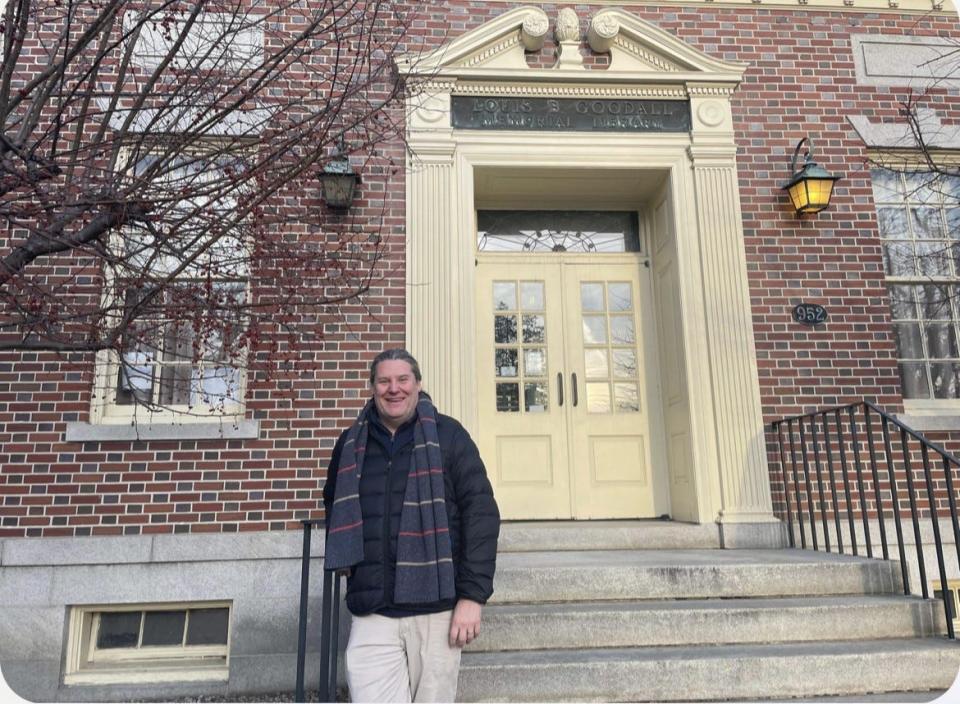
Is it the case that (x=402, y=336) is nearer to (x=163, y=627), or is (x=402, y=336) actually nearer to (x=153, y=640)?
(x=163, y=627)

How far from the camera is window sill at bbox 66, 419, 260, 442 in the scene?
4.66 metres

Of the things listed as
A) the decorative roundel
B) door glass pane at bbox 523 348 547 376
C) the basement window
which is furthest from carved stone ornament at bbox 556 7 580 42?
the basement window

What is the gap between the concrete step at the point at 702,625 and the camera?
3.61m

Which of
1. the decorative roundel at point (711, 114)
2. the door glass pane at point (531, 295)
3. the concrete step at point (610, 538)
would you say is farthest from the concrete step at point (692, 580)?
the decorative roundel at point (711, 114)

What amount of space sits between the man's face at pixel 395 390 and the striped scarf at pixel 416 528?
0.08m

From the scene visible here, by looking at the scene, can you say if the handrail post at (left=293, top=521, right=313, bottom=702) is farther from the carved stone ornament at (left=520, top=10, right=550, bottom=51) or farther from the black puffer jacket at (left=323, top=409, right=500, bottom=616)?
the carved stone ornament at (left=520, top=10, right=550, bottom=51)

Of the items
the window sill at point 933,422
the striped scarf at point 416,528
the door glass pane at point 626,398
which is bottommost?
the striped scarf at point 416,528

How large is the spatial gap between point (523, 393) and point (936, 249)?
3941 millimetres

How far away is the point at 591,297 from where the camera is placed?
5.91 metres

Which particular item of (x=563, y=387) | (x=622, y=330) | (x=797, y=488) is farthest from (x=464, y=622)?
(x=622, y=330)

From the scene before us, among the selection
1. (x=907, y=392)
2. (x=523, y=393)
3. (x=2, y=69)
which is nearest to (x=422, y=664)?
(x=2, y=69)

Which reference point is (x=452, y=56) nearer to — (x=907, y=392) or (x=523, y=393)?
(x=523, y=393)

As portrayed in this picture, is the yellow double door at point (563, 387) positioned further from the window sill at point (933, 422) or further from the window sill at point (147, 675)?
the window sill at point (147, 675)

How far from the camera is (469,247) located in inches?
207
